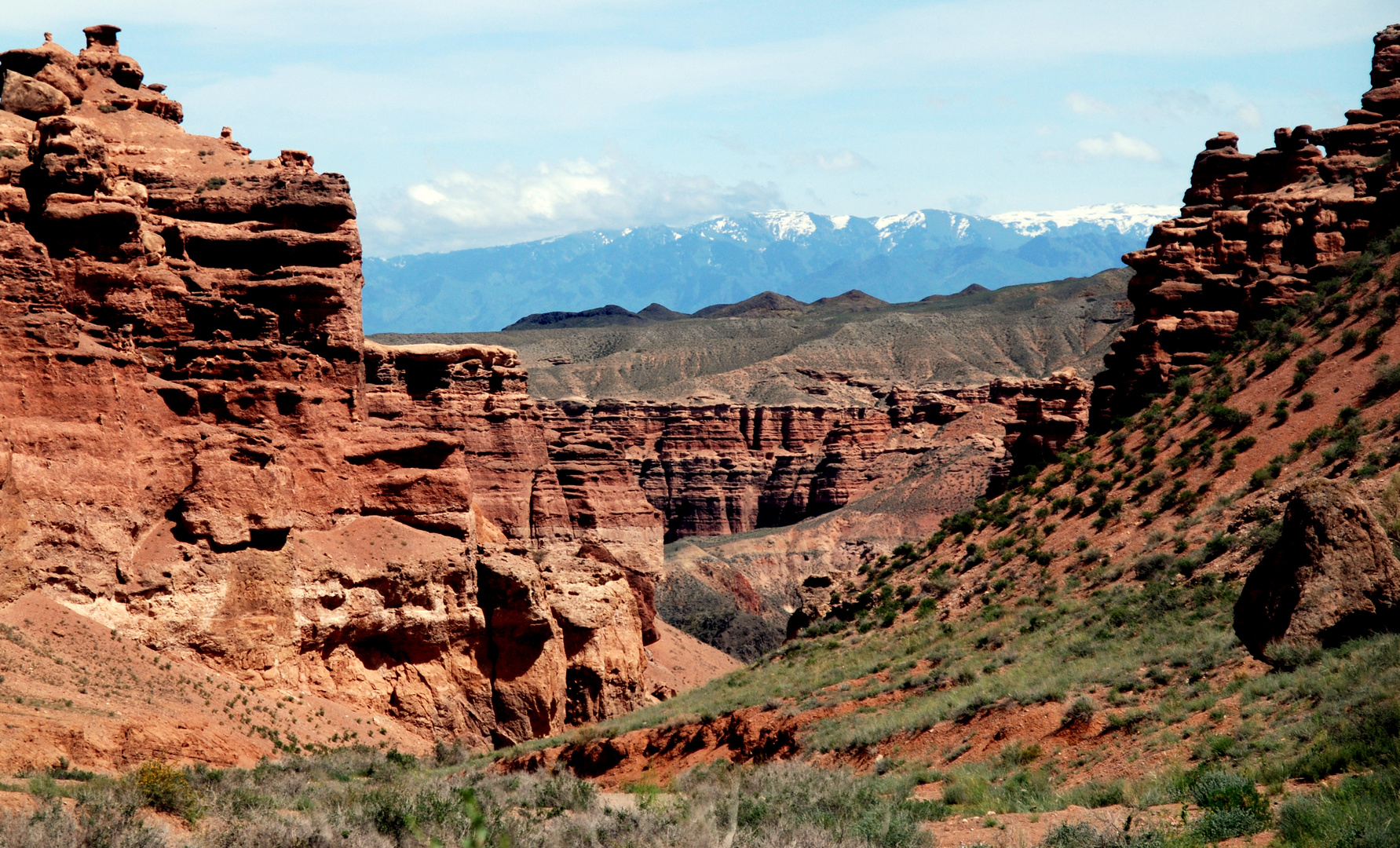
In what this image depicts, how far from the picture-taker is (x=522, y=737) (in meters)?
36.0

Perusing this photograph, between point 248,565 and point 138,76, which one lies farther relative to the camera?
point 138,76

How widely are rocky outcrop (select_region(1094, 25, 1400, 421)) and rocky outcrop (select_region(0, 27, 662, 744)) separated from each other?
16.5 meters

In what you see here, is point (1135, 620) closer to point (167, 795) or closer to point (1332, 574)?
point (1332, 574)

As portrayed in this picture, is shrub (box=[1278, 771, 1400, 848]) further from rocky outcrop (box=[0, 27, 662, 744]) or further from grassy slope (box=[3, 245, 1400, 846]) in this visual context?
rocky outcrop (box=[0, 27, 662, 744])

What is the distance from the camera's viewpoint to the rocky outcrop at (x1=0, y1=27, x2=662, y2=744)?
2966 centimetres

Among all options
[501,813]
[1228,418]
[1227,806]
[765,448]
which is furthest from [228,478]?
[765,448]

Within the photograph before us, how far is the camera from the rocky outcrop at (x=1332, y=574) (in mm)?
17000

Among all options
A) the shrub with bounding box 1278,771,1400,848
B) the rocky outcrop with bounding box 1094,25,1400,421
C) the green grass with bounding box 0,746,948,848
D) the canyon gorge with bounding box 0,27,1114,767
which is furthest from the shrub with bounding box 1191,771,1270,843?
the rocky outcrop with bounding box 1094,25,1400,421

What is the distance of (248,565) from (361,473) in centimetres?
398

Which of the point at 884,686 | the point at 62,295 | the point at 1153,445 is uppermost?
the point at 62,295

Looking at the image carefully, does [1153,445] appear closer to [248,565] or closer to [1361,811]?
[248,565]

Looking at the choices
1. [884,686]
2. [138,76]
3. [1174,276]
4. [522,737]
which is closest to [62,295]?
[138,76]

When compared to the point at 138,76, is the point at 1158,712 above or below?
below

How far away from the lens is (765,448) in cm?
13450
